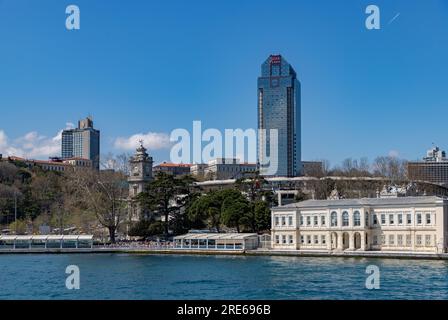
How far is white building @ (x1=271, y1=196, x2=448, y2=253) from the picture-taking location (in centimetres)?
4625

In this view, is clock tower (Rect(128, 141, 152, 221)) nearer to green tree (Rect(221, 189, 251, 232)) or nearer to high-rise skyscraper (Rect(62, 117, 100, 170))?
green tree (Rect(221, 189, 251, 232))

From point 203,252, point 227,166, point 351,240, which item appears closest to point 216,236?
point 203,252

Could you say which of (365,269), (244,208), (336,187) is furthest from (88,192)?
(365,269)

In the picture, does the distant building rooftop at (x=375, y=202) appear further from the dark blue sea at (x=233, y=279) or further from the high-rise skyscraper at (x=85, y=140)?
the high-rise skyscraper at (x=85, y=140)

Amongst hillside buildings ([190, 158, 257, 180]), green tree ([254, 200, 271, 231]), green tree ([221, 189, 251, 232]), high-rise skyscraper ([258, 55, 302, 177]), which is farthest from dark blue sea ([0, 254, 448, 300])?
high-rise skyscraper ([258, 55, 302, 177])

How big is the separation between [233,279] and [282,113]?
134m

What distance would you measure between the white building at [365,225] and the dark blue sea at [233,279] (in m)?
5.04

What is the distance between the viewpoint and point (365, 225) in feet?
161

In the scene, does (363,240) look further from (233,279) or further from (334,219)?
(233,279)

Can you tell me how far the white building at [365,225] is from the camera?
46250mm

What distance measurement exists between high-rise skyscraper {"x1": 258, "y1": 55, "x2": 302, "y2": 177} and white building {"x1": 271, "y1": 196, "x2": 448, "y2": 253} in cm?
10526

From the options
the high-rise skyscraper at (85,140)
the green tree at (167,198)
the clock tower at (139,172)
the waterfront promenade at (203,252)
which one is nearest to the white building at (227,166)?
the high-rise skyscraper at (85,140)

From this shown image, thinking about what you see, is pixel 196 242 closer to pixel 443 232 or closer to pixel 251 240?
pixel 251 240

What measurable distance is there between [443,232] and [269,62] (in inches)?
5269
